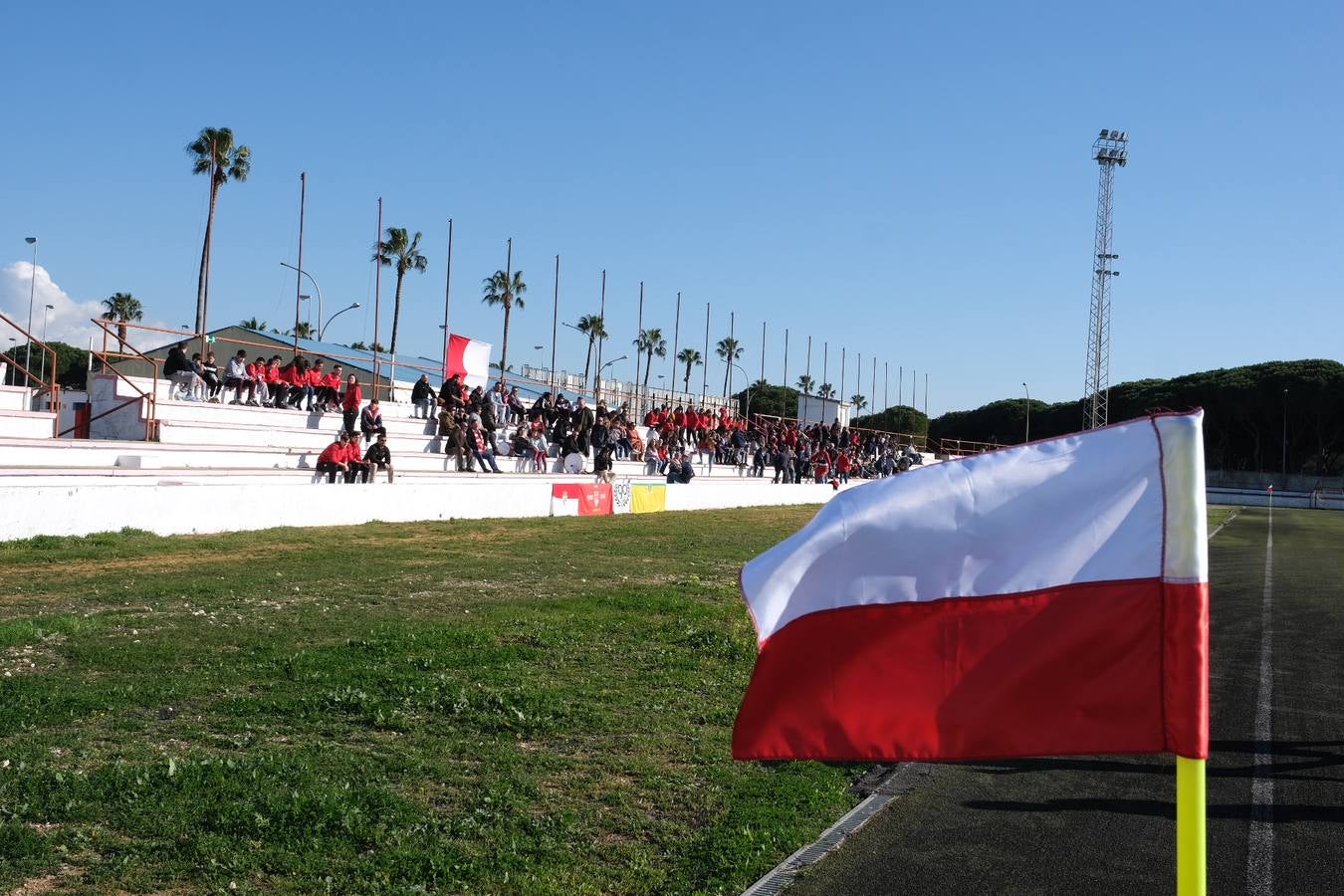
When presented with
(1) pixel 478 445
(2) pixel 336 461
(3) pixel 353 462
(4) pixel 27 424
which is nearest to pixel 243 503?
(2) pixel 336 461

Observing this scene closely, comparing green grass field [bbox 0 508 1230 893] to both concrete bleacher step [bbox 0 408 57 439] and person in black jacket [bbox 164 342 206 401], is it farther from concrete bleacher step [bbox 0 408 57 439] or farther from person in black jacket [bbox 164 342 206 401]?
person in black jacket [bbox 164 342 206 401]

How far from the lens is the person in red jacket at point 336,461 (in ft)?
80.2

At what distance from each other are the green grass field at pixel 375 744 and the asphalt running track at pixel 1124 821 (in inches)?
21.3

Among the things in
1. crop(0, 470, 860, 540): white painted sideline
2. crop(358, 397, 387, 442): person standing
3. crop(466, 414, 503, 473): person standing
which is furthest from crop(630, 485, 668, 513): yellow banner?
crop(358, 397, 387, 442): person standing

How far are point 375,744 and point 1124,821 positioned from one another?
4511mm

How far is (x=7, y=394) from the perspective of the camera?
2419 cm

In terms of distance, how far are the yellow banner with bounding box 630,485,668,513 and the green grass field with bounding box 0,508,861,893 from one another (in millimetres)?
18303

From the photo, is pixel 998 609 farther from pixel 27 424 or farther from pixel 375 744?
pixel 27 424

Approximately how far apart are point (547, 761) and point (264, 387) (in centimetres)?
2444

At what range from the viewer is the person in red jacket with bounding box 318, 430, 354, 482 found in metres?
24.4

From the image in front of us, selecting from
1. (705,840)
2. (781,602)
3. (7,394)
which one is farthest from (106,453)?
(781,602)

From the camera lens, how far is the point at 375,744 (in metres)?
7.12

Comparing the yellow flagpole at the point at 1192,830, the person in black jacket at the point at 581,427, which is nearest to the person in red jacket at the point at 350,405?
the person in black jacket at the point at 581,427

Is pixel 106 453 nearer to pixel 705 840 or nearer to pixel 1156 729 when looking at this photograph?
pixel 705 840
